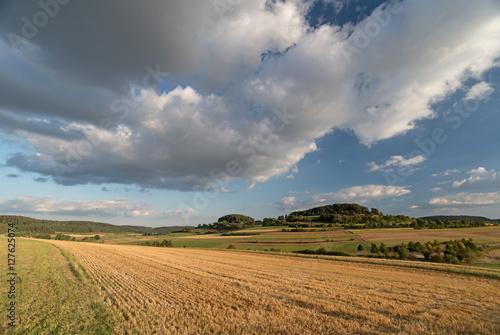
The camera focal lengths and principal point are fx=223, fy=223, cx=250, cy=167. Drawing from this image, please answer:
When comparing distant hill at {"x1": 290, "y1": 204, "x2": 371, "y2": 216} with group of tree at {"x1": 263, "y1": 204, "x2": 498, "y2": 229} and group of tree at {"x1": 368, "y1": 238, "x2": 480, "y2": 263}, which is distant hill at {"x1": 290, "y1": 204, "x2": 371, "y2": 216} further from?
group of tree at {"x1": 368, "y1": 238, "x2": 480, "y2": 263}

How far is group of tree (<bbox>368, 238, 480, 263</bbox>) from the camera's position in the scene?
40.8m

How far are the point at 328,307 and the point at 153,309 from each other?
8.40 meters

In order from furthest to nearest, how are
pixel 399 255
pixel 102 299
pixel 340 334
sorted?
pixel 399 255, pixel 102 299, pixel 340 334

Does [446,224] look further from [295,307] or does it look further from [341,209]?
[295,307]

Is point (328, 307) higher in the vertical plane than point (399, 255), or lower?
higher

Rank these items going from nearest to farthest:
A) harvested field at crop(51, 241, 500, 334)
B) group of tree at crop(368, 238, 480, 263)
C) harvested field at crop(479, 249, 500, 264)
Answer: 1. harvested field at crop(51, 241, 500, 334)
2. harvested field at crop(479, 249, 500, 264)
3. group of tree at crop(368, 238, 480, 263)

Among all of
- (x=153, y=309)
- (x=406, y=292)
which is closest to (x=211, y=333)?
(x=153, y=309)

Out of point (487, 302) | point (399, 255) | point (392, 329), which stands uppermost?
point (392, 329)

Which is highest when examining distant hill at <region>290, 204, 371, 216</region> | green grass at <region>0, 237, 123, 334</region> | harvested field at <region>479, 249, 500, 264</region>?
distant hill at <region>290, 204, 371, 216</region>

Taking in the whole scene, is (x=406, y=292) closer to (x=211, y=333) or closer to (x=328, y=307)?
(x=328, y=307)

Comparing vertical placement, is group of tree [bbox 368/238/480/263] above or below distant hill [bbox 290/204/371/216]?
below

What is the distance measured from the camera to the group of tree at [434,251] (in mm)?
40812

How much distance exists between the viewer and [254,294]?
13367 millimetres

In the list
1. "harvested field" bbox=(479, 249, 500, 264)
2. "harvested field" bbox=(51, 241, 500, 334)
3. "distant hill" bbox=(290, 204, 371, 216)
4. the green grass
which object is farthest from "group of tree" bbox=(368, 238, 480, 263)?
"distant hill" bbox=(290, 204, 371, 216)
